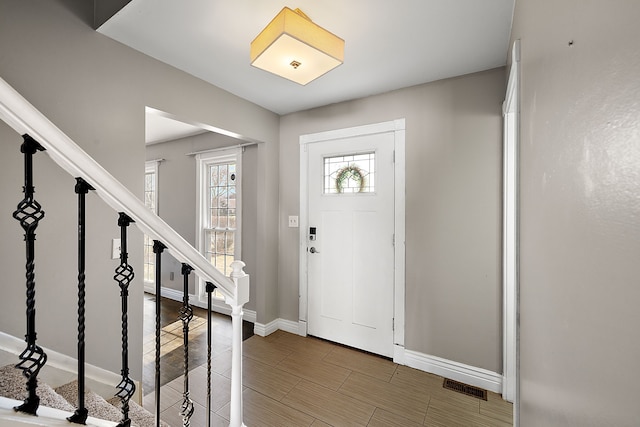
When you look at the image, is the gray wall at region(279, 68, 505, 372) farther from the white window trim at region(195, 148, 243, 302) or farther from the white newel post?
the white window trim at region(195, 148, 243, 302)

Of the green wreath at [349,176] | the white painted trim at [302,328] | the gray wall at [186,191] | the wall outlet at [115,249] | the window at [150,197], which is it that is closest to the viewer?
the wall outlet at [115,249]

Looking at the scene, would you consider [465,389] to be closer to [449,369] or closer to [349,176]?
[449,369]

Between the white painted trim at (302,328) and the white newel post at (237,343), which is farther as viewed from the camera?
the white painted trim at (302,328)

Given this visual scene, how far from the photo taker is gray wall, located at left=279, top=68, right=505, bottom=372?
6.87 ft

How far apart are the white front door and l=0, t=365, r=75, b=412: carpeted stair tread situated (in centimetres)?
209

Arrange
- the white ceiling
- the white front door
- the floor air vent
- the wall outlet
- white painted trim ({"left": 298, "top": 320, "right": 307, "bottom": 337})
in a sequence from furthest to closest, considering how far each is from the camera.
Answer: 1. white painted trim ({"left": 298, "top": 320, "right": 307, "bottom": 337})
2. the white front door
3. the floor air vent
4. the wall outlet
5. the white ceiling

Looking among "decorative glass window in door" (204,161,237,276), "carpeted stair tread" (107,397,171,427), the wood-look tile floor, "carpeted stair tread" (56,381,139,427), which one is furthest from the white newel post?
"decorative glass window in door" (204,161,237,276)

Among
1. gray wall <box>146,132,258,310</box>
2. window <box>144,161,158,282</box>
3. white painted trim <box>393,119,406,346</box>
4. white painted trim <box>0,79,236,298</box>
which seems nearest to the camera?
white painted trim <box>0,79,236,298</box>

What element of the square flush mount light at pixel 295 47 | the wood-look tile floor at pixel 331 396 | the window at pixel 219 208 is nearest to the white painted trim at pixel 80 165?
the square flush mount light at pixel 295 47

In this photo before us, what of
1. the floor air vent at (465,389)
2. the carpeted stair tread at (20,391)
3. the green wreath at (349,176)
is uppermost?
the green wreath at (349,176)

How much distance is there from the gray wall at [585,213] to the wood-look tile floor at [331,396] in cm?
114

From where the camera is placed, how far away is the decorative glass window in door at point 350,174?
2654mm

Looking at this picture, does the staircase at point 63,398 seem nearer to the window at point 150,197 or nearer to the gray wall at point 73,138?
the gray wall at point 73,138

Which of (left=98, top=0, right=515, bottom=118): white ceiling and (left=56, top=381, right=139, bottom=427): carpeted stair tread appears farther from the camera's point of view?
(left=98, top=0, right=515, bottom=118): white ceiling
